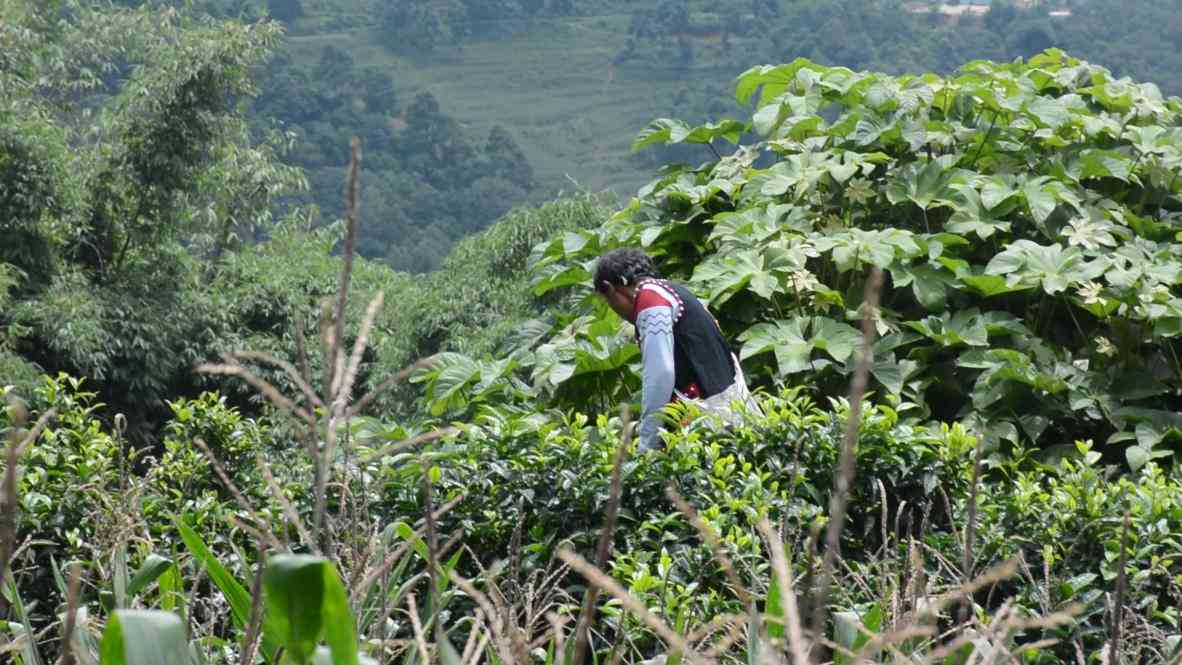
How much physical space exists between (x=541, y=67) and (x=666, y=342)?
60.4 meters

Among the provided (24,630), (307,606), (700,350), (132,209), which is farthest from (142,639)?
(132,209)

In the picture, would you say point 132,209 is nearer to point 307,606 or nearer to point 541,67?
point 307,606

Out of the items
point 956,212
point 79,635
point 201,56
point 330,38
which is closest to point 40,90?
point 201,56

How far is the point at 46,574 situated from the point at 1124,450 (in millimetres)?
2575

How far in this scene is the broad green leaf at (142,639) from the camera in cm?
121

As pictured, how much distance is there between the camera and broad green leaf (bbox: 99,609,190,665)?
1211 millimetres

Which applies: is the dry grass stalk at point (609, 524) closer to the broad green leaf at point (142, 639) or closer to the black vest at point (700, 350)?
the broad green leaf at point (142, 639)

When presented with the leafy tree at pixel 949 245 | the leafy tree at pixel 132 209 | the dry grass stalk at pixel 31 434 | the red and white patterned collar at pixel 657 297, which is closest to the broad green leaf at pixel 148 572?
the dry grass stalk at pixel 31 434

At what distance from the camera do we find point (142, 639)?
1.23 metres

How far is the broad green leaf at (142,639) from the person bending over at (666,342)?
2228 millimetres

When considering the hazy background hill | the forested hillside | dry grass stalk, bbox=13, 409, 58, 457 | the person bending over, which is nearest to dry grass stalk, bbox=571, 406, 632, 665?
the forested hillside

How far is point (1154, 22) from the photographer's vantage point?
45469 millimetres

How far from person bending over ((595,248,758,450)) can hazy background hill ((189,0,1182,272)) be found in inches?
1168

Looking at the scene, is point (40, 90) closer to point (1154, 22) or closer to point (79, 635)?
point (79, 635)
